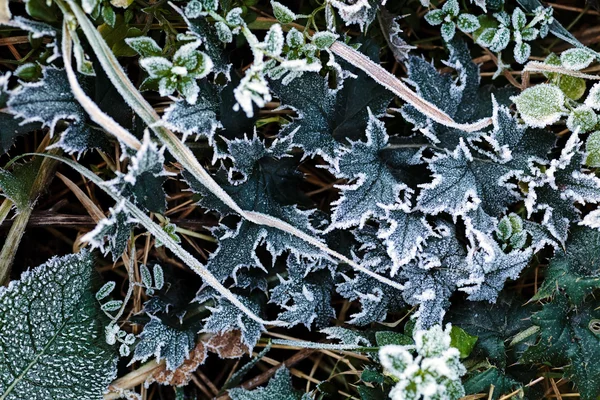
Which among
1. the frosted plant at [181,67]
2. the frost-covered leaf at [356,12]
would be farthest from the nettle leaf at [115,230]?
the frost-covered leaf at [356,12]

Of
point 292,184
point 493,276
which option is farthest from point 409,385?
point 292,184

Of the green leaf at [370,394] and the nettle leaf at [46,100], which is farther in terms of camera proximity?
the green leaf at [370,394]

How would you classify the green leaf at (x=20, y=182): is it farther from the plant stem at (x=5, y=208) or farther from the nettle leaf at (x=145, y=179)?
the nettle leaf at (x=145, y=179)

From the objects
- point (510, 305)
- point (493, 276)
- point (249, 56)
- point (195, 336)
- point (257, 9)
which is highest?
point (257, 9)

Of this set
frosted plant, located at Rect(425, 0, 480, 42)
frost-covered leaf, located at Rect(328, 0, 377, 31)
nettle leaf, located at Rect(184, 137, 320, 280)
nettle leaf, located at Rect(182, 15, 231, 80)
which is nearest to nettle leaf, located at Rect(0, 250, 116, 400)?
nettle leaf, located at Rect(184, 137, 320, 280)

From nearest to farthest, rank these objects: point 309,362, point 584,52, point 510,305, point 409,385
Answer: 1. point 409,385
2. point 584,52
3. point 510,305
4. point 309,362

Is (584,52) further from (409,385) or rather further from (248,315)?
(248,315)

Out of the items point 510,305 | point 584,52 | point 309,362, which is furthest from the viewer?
point 309,362

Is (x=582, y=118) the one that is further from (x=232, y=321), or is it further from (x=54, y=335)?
(x=54, y=335)
